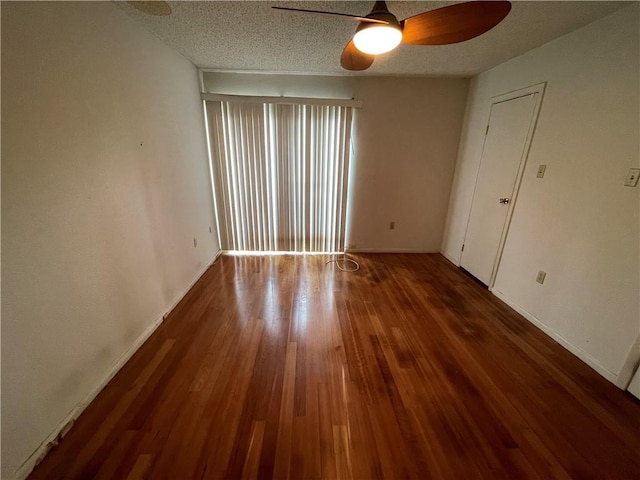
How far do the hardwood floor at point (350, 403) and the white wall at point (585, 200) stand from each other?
0.95 feet

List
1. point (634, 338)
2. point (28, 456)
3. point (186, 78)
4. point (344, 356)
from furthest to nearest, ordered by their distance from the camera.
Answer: point (186, 78) → point (344, 356) → point (634, 338) → point (28, 456)

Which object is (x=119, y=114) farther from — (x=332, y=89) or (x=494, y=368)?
(x=494, y=368)

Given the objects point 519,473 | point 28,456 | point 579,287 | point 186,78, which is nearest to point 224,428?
point 28,456

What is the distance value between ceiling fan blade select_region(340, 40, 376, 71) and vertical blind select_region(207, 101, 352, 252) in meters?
1.23

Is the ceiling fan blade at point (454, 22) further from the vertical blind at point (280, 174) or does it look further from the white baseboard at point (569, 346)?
the white baseboard at point (569, 346)

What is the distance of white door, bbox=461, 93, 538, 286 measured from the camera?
2336 millimetres

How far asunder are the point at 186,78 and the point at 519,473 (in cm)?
387

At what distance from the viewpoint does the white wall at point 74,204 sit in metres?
1.04

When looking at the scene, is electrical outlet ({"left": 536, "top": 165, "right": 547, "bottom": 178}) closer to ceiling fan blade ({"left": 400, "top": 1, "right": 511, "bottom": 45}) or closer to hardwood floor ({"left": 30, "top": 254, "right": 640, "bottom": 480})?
hardwood floor ({"left": 30, "top": 254, "right": 640, "bottom": 480})

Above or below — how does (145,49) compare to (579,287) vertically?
above

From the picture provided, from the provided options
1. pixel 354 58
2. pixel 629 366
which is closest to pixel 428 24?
pixel 354 58

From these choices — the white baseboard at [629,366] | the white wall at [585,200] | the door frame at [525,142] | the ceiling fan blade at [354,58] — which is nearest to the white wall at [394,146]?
the door frame at [525,142]

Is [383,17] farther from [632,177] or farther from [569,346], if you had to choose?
[569,346]

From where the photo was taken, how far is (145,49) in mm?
1897
